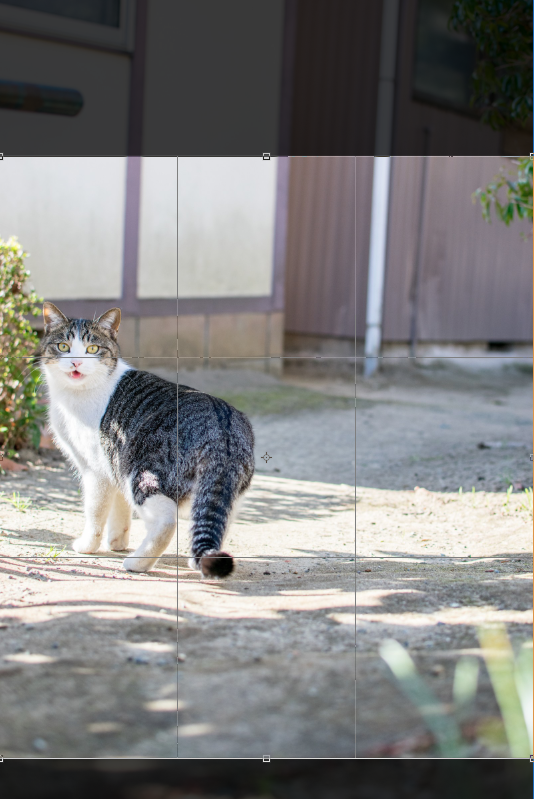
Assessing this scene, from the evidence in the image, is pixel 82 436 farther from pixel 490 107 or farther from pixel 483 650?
pixel 490 107

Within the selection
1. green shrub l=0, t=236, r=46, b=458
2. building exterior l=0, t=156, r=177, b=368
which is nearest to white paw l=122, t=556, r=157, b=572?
green shrub l=0, t=236, r=46, b=458

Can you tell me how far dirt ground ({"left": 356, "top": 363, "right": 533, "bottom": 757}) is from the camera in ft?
6.70

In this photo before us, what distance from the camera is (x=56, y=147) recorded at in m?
6.32

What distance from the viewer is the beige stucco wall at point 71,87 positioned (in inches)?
234

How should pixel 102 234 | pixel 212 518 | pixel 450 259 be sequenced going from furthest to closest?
pixel 450 259
pixel 102 234
pixel 212 518

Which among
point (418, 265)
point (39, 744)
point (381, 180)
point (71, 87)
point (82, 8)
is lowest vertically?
point (39, 744)

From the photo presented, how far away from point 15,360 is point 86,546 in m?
1.58

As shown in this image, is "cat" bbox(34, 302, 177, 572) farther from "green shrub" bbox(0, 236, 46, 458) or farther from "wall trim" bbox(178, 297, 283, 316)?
"wall trim" bbox(178, 297, 283, 316)

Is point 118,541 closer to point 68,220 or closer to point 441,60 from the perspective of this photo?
point 68,220

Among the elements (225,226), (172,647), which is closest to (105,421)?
(172,647)

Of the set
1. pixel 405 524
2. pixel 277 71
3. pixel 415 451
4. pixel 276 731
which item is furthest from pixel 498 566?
pixel 277 71

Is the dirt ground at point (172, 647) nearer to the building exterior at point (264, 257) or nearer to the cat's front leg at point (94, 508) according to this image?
the cat's front leg at point (94, 508)

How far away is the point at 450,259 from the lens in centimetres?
998

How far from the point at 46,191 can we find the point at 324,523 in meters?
3.66
